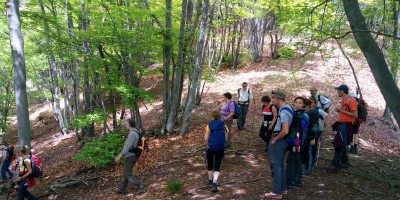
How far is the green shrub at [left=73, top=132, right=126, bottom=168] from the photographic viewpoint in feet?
27.4

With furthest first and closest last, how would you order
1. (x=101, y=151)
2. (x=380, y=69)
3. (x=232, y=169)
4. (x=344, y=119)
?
(x=101, y=151) < (x=232, y=169) < (x=344, y=119) < (x=380, y=69)

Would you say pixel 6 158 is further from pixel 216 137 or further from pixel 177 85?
pixel 216 137

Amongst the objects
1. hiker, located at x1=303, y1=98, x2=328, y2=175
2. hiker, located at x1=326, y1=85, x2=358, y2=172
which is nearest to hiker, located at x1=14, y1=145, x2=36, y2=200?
hiker, located at x1=303, y1=98, x2=328, y2=175

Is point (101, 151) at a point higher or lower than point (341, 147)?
lower

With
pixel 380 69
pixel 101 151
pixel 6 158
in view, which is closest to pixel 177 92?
pixel 101 151

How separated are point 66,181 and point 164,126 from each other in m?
4.22

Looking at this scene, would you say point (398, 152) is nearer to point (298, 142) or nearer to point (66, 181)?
point (298, 142)

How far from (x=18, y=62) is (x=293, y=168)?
265 inches

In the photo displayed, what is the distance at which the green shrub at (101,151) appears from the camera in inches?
329

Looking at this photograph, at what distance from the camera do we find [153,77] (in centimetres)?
2431

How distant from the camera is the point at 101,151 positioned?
8641 millimetres

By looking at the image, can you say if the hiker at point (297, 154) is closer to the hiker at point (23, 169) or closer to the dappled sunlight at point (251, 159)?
the dappled sunlight at point (251, 159)

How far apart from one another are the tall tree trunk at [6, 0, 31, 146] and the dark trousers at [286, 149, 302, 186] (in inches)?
247

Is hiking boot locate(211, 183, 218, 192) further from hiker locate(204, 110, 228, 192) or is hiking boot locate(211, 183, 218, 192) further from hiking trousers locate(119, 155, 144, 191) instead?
hiking trousers locate(119, 155, 144, 191)
